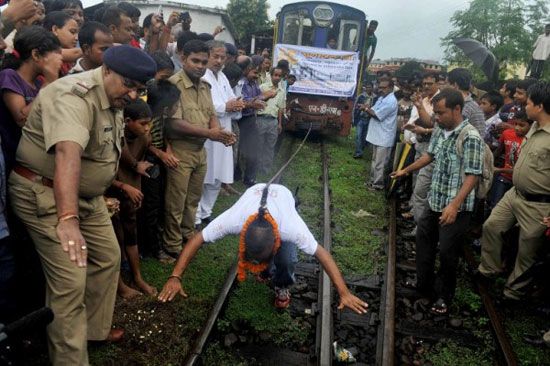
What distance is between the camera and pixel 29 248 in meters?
3.00

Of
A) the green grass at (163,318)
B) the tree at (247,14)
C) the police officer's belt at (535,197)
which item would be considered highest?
the tree at (247,14)

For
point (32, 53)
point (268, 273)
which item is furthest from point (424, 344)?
point (32, 53)

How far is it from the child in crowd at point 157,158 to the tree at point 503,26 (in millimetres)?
23358

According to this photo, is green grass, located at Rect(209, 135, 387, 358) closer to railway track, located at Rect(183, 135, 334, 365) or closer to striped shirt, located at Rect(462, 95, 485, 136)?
railway track, located at Rect(183, 135, 334, 365)

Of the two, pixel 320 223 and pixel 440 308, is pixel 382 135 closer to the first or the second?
pixel 320 223

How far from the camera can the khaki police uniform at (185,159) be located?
15.3 ft

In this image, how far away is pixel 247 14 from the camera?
111 ft

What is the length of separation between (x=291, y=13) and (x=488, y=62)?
5.25 meters

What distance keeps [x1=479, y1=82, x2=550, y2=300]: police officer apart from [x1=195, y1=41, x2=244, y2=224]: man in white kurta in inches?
124

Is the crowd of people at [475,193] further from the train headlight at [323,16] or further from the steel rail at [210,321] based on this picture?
the train headlight at [323,16]

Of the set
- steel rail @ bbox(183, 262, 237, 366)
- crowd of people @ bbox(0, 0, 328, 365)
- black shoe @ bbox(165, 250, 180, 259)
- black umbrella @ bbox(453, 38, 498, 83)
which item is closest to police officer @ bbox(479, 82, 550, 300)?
crowd of people @ bbox(0, 0, 328, 365)

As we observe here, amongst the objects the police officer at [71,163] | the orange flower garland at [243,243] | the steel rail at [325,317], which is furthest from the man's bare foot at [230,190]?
the police officer at [71,163]

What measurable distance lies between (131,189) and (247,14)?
3270cm

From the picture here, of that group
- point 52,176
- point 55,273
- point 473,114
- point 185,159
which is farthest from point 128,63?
point 473,114
